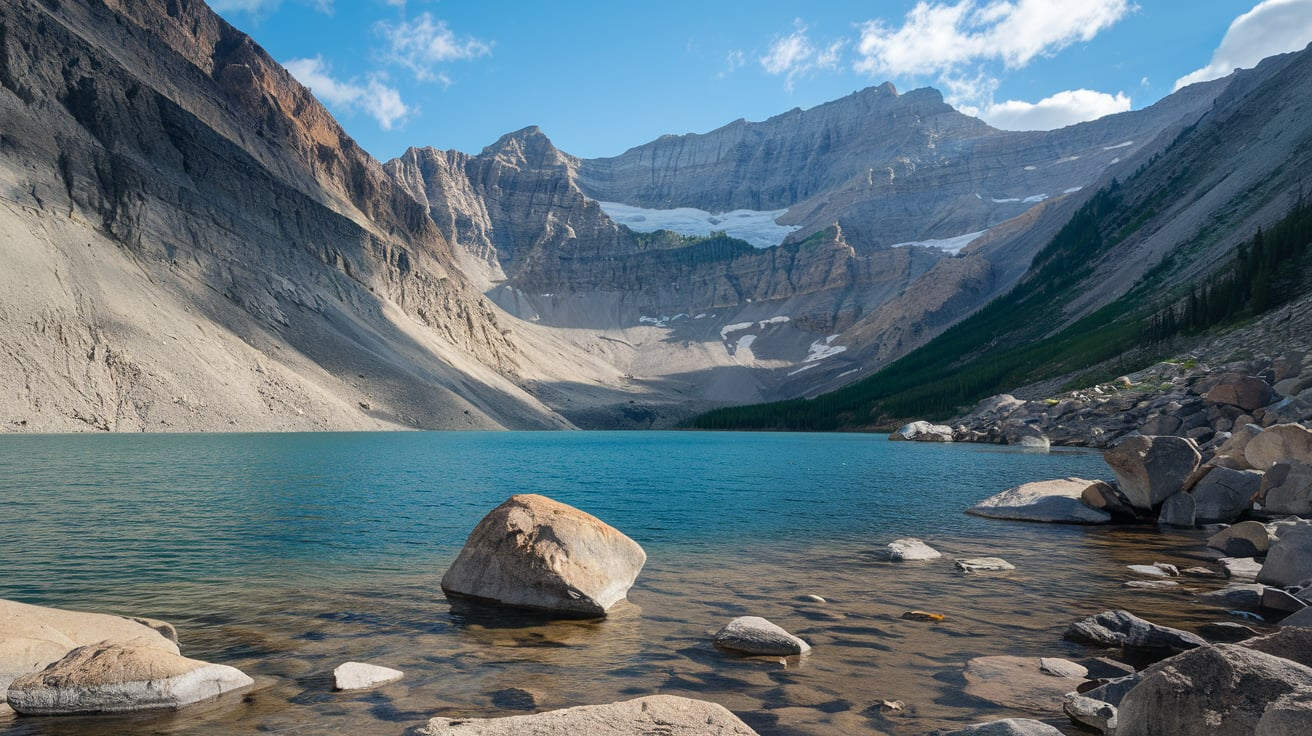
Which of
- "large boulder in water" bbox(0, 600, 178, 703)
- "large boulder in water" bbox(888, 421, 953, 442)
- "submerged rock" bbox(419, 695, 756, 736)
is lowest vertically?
"large boulder in water" bbox(888, 421, 953, 442)

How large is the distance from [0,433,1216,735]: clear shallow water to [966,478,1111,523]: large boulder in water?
5.13 feet

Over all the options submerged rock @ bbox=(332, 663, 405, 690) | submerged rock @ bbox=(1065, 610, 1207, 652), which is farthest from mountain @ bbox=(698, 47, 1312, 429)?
submerged rock @ bbox=(332, 663, 405, 690)

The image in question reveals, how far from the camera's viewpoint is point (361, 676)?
34.4 feet

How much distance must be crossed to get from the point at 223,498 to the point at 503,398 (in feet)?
417

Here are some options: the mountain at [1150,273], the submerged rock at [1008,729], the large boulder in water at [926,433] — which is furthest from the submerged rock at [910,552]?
the large boulder in water at [926,433]

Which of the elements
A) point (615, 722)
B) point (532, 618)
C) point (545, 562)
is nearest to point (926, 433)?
point (545, 562)

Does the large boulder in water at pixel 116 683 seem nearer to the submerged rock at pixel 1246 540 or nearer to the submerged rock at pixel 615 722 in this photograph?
the submerged rock at pixel 615 722

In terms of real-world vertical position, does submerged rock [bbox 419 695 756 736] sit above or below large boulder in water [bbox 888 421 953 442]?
above

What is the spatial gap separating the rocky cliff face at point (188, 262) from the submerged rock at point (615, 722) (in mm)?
88428

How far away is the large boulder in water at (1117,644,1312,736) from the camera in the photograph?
21.4 ft

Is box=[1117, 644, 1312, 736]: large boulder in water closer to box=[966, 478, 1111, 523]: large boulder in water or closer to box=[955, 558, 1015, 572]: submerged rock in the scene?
box=[955, 558, 1015, 572]: submerged rock

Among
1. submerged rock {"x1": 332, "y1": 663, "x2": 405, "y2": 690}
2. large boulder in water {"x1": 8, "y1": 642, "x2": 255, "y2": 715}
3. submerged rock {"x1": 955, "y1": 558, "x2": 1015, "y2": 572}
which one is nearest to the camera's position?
large boulder in water {"x1": 8, "y1": 642, "x2": 255, "y2": 715}

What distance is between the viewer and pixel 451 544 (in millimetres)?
22656

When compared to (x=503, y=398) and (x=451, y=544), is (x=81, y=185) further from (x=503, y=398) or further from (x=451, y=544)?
(x=451, y=544)
